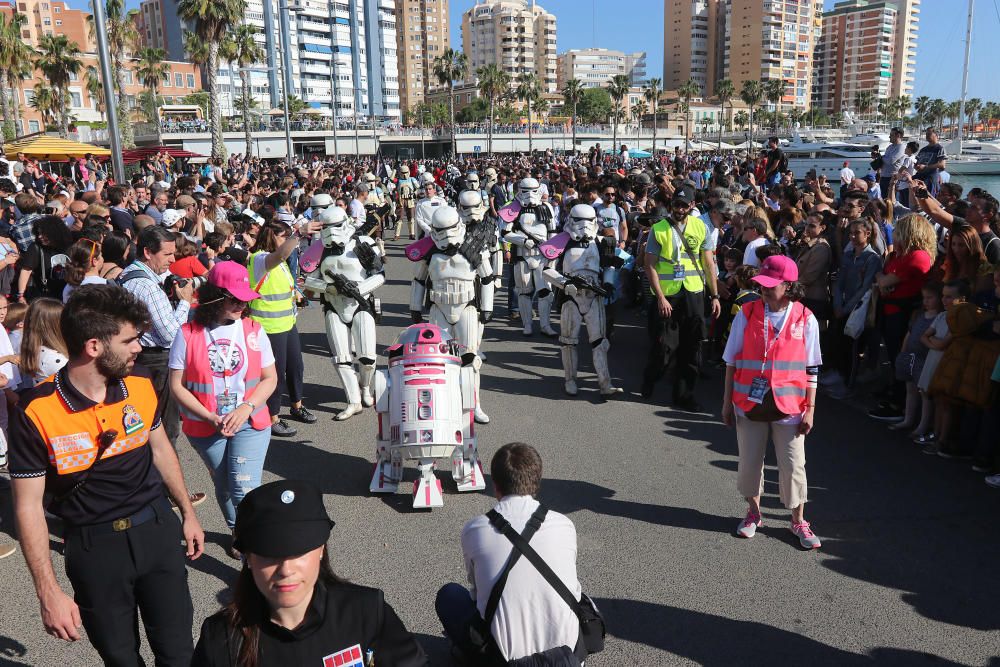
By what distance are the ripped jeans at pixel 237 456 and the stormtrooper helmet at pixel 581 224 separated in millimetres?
4493

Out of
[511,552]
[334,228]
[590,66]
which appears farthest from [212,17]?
[590,66]

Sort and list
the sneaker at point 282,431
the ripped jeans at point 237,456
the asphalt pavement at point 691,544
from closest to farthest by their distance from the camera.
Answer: the asphalt pavement at point 691,544
the ripped jeans at point 237,456
the sneaker at point 282,431

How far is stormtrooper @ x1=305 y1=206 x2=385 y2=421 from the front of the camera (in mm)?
7531

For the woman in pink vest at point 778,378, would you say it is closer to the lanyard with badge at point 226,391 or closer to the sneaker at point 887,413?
the sneaker at point 887,413

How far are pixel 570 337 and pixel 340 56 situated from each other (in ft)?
377

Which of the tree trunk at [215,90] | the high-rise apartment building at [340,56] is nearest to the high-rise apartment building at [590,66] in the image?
the high-rise apartment building at [340,56]

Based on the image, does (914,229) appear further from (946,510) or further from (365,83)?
(365,83)

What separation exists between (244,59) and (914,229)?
51.3 meters

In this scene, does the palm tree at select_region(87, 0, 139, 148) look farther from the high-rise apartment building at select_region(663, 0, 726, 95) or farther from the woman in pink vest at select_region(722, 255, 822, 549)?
the high-rise apartment building at select_region(663, 0, 726, 95)

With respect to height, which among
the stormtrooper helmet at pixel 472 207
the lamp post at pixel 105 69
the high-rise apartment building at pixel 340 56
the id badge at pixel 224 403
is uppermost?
the high-rise apartment building at pixel 340 56

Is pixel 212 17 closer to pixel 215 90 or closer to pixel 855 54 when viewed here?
pixel 215 90

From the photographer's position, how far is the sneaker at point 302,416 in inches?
297

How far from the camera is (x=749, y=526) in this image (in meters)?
5.13

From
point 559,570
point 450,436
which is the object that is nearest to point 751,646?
point 559,570
